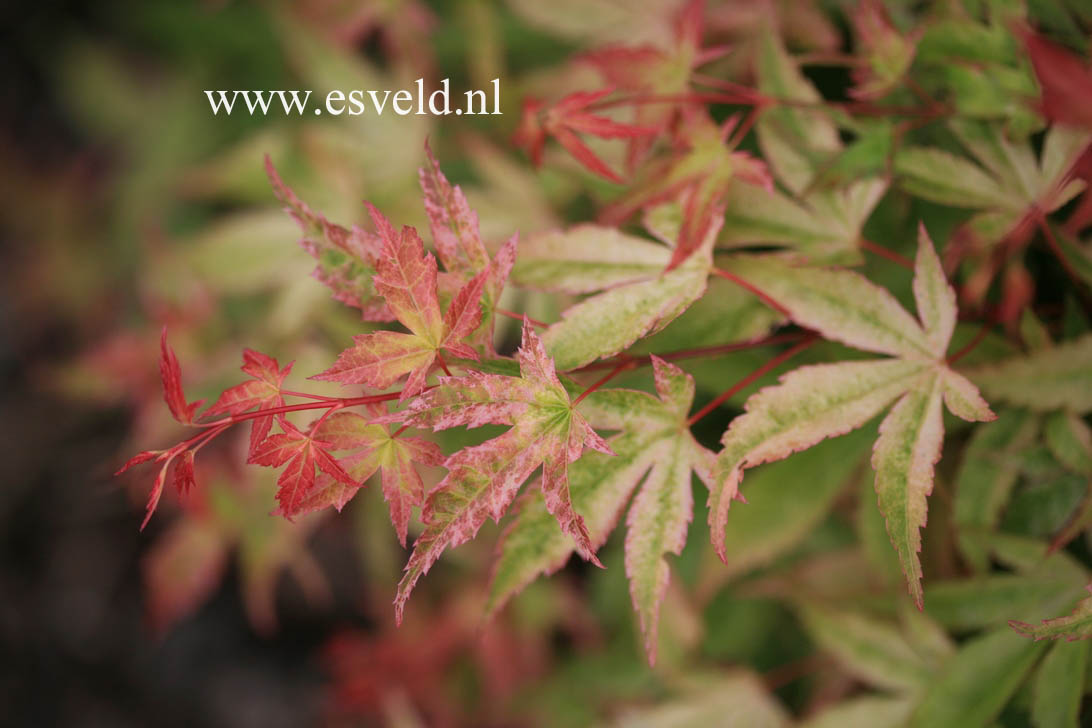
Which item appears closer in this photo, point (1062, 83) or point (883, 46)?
point (1062, 83)

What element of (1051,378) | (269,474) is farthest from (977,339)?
(269,474)

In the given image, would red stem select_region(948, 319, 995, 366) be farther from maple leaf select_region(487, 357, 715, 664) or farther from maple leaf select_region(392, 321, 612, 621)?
maple leaf select_region(392, 321, 612, 621)

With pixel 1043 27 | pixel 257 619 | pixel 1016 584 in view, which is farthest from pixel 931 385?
pixel 257 619

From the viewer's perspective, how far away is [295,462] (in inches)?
20.0

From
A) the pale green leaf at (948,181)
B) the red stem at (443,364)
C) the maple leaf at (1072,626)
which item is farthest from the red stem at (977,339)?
the red stem at (443,364)

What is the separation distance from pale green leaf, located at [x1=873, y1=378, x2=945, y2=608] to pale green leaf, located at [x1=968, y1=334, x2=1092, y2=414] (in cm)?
14

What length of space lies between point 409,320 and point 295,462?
13 centimetres

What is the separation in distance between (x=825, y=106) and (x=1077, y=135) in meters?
0.22

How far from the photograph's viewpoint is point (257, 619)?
204cm

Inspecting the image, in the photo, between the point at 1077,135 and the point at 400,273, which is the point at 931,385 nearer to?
the point at 1077,135

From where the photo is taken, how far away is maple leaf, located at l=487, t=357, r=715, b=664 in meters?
0.57

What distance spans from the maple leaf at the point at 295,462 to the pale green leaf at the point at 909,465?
1.33ft

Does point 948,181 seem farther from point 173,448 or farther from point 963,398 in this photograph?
point 173,448

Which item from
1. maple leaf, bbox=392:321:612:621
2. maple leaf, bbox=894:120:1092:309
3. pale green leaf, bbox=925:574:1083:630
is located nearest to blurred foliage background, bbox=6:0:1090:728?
pale green leaf, bbox=925:574:1083:630
